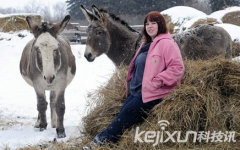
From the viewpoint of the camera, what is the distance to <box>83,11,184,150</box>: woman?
3533 millimetres

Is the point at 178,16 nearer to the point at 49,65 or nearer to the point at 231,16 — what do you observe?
the point at 231,16

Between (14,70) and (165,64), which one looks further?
(14,70)

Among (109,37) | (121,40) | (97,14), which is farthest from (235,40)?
(97,14)

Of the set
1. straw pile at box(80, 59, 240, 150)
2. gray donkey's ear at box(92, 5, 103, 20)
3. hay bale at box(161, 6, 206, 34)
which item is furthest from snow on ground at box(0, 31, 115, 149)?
hay bale at box(161, 6, 206, 34)

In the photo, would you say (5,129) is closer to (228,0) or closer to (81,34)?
(81,34)

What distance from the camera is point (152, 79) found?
3.56 metres

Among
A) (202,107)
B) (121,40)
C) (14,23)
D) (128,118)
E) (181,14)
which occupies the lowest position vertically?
(14,23)

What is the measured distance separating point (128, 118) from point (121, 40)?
2.45 meters

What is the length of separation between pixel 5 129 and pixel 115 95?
2.73 meters

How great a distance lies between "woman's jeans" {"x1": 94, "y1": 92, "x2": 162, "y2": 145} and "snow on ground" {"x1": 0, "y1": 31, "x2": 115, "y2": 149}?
1225 mm

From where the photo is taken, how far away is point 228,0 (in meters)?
24.8

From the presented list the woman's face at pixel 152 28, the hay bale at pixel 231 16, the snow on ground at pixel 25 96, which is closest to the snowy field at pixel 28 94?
the snow on ground at pixel 25 96

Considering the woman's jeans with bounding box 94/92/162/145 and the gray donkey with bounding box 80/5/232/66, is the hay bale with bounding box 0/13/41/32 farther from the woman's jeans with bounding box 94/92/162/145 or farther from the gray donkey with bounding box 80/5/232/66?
the woman's jeans with bounding box 94/92/162/145

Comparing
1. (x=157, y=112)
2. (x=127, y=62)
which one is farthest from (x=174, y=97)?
(x=127, y=62)
